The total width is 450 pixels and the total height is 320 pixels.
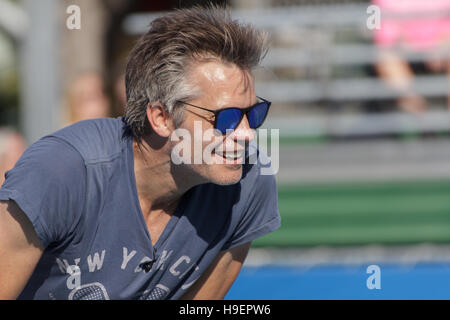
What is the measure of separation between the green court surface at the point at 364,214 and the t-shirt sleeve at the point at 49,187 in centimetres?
340

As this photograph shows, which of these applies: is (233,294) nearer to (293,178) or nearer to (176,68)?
(293,178)

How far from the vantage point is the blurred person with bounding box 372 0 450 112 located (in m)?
5.44

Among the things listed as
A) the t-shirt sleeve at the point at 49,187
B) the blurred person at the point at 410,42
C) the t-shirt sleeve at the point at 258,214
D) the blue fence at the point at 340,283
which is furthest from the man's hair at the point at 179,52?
the blurred person at the point at 410,42

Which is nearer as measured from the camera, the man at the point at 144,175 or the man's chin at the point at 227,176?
the man at the point at 144,175

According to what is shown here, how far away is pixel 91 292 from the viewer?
256cm

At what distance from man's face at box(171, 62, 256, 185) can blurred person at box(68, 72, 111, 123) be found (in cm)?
293

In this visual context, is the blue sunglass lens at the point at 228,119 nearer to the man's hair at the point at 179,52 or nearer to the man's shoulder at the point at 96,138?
the man's hair at the point at 179,52

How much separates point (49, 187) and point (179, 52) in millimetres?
577

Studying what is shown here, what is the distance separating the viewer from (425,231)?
563 cm

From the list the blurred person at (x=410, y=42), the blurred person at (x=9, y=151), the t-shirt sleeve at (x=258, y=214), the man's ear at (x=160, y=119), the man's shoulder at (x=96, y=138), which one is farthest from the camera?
the blurred person at (x=410, y=42)

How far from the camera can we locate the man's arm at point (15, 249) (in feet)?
7.35

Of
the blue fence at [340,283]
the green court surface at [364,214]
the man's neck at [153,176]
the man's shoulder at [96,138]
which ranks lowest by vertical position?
the blue fence at [340,283]

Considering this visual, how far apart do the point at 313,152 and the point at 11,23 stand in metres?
2.38
